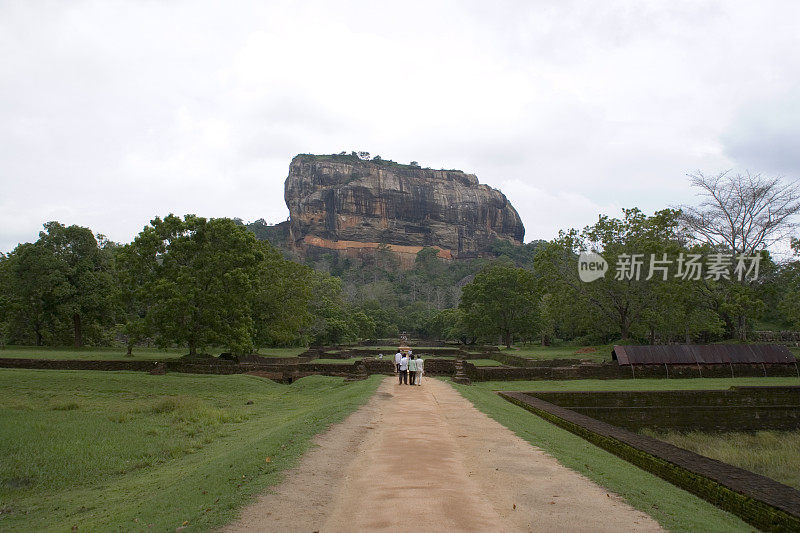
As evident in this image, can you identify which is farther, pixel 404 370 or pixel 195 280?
pixel 195 280

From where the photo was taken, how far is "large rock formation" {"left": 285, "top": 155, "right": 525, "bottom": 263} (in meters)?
142

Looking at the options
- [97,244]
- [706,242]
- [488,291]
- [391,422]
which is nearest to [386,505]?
[391,422]

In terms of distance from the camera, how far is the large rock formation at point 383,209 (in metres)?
142

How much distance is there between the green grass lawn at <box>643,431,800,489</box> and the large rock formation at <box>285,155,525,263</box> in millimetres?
128229

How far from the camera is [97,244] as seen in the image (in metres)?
33.9

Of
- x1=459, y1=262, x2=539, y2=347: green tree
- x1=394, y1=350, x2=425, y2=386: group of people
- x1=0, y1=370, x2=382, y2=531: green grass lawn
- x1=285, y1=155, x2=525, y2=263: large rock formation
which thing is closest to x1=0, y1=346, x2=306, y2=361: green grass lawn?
x1=0, y1=370, x2=382, y2=531: green grass lawn

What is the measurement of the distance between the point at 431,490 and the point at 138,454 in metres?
6.24

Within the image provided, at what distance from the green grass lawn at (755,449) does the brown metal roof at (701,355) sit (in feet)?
22.9

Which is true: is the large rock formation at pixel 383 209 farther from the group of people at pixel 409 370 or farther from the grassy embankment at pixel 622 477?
the grassy embankment at pixel 622 477

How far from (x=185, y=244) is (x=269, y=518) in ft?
77.5

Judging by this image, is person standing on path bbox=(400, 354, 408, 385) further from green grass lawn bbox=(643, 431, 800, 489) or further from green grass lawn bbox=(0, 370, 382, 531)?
green grass lawn bbox=(643, 431, 800, 489)

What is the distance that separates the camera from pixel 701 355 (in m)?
22.6

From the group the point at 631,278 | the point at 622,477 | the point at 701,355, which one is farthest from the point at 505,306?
the point at 622,477

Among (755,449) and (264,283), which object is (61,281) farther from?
(755,449)
